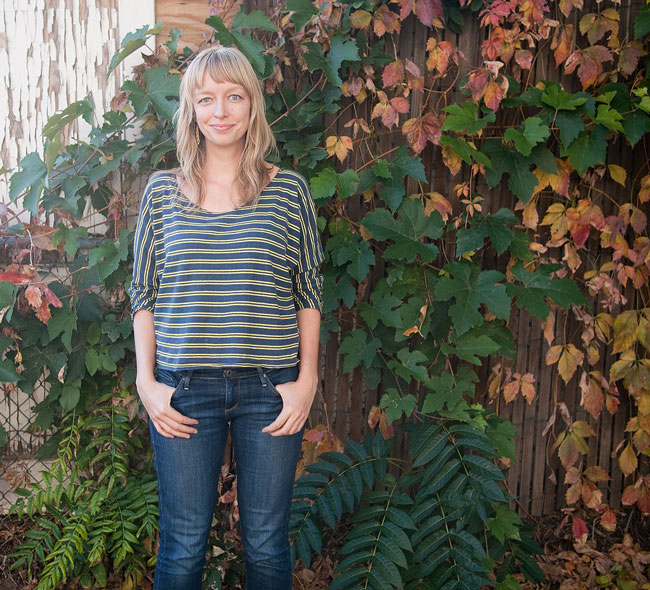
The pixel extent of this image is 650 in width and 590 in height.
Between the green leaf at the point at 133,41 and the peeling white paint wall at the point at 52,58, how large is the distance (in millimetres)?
141

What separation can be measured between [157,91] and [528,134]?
127cm

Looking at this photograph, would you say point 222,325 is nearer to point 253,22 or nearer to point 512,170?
point 253,22

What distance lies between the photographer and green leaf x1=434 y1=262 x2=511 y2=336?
209cm

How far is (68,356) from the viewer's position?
7.55 feet

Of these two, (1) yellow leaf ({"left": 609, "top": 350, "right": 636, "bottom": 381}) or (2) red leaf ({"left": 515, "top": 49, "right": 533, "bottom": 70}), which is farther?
(1) yellow leaf ({"left": 609, "top": 350, "right": 636, "bottom": 381})

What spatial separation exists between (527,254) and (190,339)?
1360 millimetres

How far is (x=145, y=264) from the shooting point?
1645mm

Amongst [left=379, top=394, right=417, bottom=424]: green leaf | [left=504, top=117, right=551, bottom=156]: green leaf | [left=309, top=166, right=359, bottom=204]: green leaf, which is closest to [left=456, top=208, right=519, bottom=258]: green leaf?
[left=504, top=117, right=551, bottom=156]: green leaf

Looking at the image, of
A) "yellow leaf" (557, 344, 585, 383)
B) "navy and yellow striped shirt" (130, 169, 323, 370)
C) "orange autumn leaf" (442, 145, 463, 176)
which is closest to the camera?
"navy and yellow striped shirt" (130, 169, 323, 370)

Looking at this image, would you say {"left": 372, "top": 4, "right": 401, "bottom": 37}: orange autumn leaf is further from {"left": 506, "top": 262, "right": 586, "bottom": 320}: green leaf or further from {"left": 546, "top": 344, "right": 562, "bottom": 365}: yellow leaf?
{"left": 546, "top": 344, "right": 562, "bottom": 365}: yellow leaf

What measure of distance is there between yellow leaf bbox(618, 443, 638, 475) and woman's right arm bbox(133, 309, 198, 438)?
5.87 feet

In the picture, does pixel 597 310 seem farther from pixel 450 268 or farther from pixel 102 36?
pixel 102 36

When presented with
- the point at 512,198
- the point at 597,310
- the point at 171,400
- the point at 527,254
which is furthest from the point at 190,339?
the point at 597,310

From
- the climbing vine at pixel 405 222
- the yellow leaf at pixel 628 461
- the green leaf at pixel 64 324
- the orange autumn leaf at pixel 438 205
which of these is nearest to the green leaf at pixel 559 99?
the climbing vine at pixel 405 222
